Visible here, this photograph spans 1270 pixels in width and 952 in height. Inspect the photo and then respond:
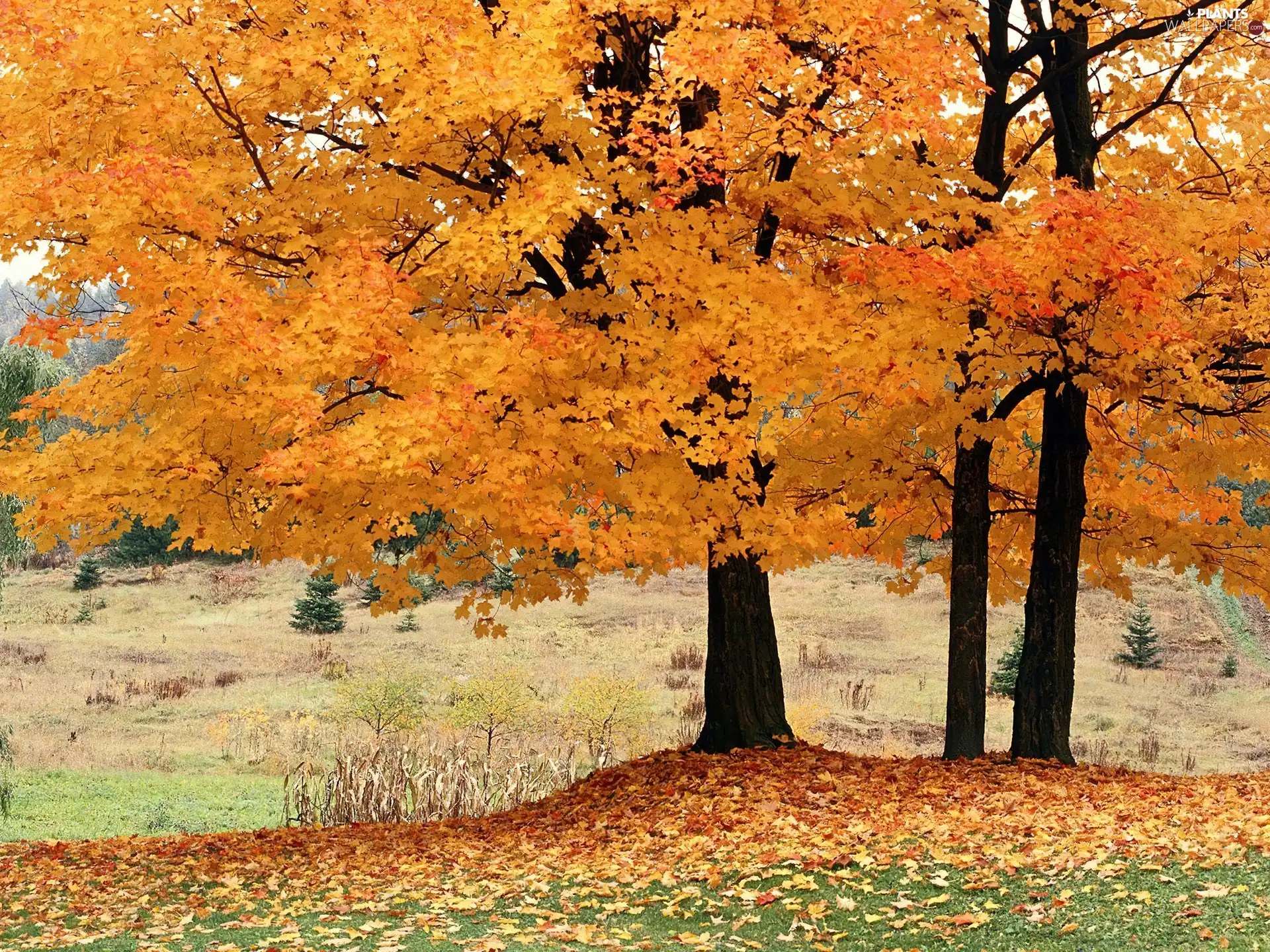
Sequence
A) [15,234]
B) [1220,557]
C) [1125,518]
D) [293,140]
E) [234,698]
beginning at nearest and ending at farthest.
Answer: [15,234] < [293,140] < [1220,557] < [1125,518] < [234,698]

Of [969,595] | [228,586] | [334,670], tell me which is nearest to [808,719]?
[969,595]

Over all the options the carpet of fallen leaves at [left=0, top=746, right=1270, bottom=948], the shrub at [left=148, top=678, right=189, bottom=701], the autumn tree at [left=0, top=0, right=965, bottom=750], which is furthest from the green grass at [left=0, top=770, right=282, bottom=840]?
the autumn tree at [left=0, top=0, right=965, bottom=750]

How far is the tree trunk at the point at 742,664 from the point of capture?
39.4 ft

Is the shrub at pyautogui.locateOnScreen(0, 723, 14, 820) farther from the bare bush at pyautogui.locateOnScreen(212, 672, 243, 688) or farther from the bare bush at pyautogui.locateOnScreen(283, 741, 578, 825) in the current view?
the bare bush at pyautogui.locateOnScreen(212, 672, 243, 688)

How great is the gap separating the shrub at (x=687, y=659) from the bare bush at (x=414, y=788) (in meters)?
14.0

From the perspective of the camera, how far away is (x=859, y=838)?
8320 millimetres

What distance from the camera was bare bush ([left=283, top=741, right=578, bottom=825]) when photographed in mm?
14188

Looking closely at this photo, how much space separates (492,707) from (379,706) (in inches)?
116

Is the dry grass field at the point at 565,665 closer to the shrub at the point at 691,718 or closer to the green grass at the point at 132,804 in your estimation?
the shrub at the point at 691,718

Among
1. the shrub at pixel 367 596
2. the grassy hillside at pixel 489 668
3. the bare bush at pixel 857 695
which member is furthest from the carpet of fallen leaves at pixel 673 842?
the shrub at pixel 367 596

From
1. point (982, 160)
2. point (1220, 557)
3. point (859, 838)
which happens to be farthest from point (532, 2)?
point (1220, 557)

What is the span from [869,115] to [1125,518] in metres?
5.47

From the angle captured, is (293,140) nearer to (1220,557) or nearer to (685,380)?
(685,380)

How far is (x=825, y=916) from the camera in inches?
273
